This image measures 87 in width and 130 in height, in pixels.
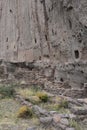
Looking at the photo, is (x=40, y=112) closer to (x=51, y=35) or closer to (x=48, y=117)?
(x=48, y=117)

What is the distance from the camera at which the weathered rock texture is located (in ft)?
57.2

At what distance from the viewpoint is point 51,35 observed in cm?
2123

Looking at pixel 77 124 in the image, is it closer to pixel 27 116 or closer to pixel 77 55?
pixel 27 116

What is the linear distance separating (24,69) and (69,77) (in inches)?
335

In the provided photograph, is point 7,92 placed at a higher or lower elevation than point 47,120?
higher

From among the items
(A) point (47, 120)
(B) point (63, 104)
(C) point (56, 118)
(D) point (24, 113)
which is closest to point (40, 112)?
(D) point (24, 113)

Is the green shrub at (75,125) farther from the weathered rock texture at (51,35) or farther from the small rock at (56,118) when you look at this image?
the weathered rock texture at (51,35)

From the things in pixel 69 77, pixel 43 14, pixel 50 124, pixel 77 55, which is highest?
pixel 43 14

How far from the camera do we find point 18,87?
22.2 metres

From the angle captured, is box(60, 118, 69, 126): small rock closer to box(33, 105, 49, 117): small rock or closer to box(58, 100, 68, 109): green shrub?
box(33, 105, 49, 117): small rock

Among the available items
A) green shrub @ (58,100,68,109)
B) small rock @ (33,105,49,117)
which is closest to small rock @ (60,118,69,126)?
small rock @ (33,105,49,117)

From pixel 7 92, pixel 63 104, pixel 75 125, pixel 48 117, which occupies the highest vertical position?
pixel 7 92

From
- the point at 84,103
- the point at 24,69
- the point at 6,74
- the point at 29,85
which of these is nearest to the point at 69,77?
the point at 29,85

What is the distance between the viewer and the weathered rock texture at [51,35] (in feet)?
57.2
